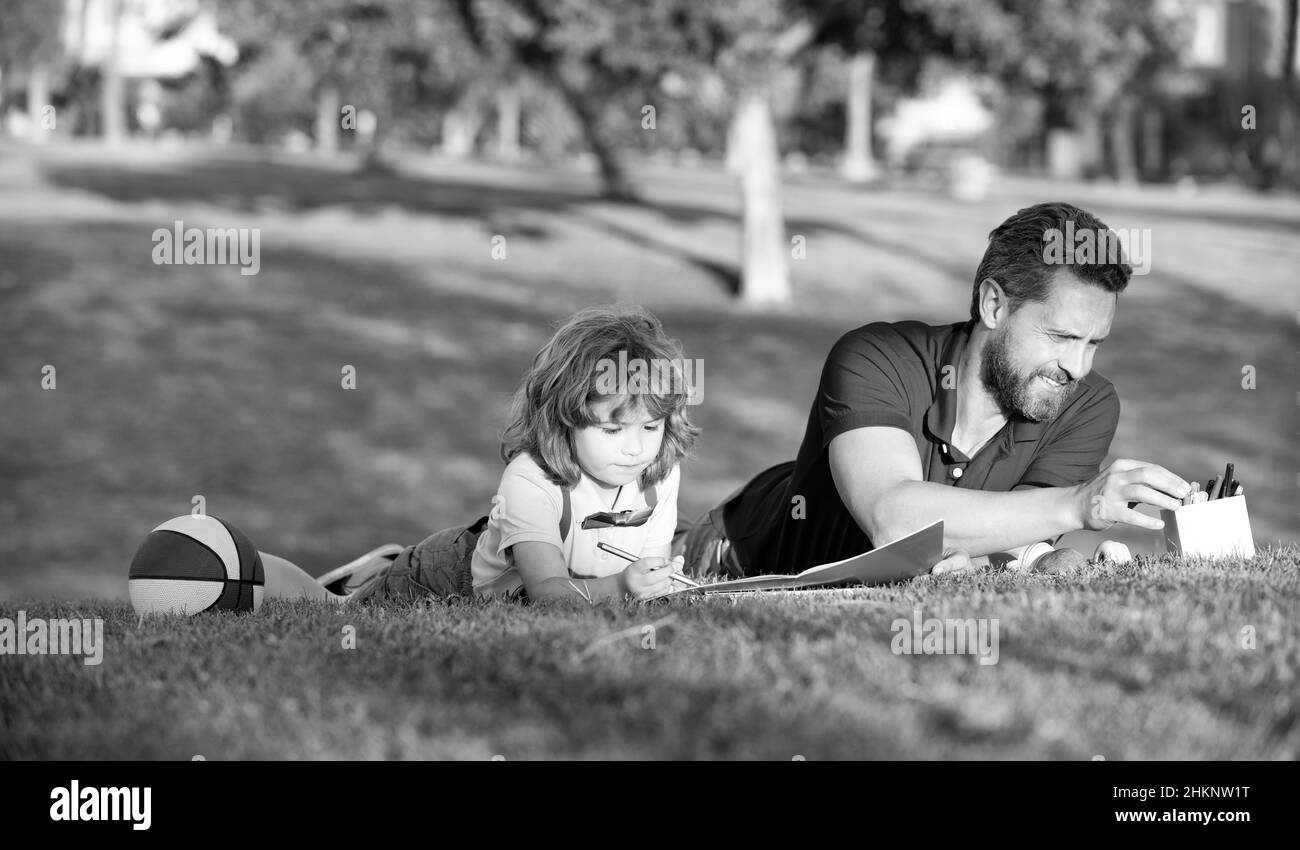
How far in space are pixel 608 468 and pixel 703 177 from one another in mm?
43162

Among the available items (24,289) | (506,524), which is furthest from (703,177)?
(506,524)

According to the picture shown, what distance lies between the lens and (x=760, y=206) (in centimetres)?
2317

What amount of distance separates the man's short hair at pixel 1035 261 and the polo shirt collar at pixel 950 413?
0.15 metres

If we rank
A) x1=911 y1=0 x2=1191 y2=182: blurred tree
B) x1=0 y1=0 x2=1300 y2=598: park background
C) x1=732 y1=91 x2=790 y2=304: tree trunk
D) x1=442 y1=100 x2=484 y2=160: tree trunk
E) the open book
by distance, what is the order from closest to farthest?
the open book
x1=0 y1=0 x2=1300 y2=598: park background
x1=911 y1=0 x2=1191 y2=182: blurred tree
x1=732 y1=91 x2=790 y2=304: tree trunk
x1=442 y1=100 x2=484 y2=160: tree trunk

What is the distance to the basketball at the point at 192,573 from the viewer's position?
17.8 feet

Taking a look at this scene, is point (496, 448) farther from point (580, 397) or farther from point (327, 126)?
point (327, 126)

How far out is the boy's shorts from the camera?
5.91 meters

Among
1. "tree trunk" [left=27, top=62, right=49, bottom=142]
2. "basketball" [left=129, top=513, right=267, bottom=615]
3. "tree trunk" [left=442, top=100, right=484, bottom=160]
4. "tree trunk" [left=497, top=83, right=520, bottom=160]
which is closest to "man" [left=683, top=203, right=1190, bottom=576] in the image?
"basketball" [left=129, top=513, right=267, bottom=615]

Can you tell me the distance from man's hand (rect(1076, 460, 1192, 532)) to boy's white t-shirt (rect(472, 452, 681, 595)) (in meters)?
1.61

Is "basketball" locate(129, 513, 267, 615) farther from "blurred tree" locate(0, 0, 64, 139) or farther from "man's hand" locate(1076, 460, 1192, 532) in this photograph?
"blurred tree" locate(0, 0, 64, 139)

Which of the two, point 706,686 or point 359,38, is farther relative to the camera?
point 359,38

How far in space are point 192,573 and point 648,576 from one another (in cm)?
179

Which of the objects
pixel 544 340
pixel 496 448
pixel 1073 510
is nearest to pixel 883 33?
pixel 544 340
